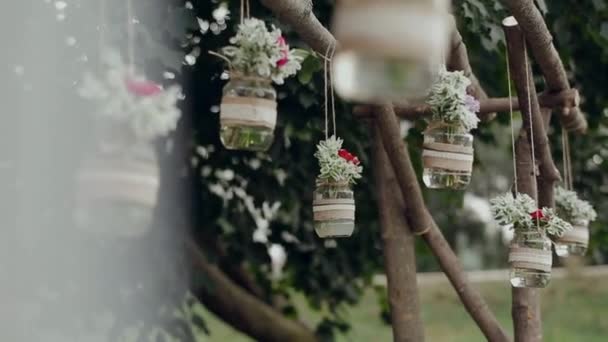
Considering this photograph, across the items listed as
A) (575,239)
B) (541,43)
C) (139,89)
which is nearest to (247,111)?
(139,89)

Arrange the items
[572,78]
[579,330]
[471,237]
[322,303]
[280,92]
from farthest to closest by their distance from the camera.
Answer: [471,237] → [579,330] → [322,303] → [572,78] → [280,92]

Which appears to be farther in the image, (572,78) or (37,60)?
(572,78)

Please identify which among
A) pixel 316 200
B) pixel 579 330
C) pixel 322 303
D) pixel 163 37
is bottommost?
pixel 579 330

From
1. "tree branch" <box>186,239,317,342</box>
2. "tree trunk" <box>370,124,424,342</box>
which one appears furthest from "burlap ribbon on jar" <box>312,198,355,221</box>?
"tree branch" <box>186,239,317,342</box>

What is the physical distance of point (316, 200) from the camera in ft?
8.96

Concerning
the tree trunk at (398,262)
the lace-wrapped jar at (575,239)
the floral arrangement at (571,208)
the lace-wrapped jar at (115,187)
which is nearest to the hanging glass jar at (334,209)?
the tree trunk at (398,262)

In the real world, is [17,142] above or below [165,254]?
above

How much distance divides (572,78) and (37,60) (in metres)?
2.88

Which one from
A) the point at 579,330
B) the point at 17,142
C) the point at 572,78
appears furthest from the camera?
the point at 579,330

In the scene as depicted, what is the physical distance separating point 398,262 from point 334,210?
2.46 ft

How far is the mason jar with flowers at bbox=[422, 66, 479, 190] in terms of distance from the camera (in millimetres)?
2604

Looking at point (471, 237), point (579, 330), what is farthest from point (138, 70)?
point (471, 237)

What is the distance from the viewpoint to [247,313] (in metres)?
5.02

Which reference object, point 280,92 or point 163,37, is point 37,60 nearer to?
point 163,37
